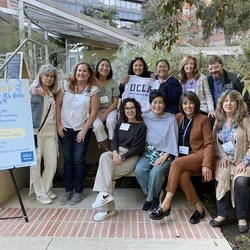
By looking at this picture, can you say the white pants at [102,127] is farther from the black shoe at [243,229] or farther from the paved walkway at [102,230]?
the black shoe at [243,229]

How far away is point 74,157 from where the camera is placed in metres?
4.20

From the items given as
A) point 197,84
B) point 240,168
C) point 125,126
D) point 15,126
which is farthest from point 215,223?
point 15,126

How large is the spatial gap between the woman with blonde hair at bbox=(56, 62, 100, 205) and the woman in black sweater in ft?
1.41

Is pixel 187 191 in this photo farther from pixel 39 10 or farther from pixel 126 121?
pixel 39 10

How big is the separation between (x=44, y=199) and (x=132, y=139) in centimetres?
144

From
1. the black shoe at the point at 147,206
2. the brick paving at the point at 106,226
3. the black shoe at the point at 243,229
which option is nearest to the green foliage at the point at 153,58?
the black shoe at the point at 147,206

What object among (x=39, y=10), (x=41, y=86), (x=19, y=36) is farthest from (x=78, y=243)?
(x=19, y=36)

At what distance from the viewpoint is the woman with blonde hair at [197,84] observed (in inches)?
169

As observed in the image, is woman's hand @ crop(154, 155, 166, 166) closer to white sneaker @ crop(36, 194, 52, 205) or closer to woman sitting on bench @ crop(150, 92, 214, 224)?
woman sitting on bench @ crop(150, 92, 214, 224)

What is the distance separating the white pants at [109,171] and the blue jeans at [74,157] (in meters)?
0.50

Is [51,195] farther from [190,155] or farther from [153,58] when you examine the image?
[153,58]

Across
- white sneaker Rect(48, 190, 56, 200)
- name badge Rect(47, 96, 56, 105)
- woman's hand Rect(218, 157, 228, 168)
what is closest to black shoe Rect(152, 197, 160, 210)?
woman's hand Rect(218, 157, 228, 168)

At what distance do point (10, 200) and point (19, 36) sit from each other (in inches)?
469

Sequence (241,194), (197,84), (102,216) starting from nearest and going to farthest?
(241,194) < (102,216) < (197,84)
